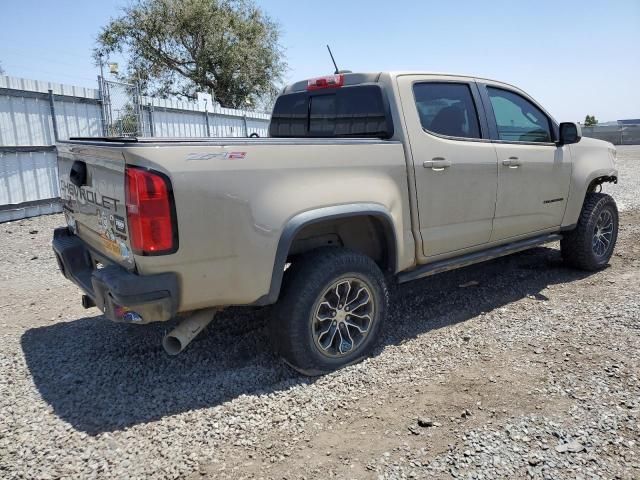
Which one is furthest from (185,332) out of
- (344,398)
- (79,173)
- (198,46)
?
(198,46)

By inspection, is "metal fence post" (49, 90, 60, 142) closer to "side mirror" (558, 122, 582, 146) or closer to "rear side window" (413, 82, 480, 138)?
"rear side window" (413, 82, 480, 138)

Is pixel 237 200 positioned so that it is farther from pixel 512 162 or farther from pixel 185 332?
pixel 512 162

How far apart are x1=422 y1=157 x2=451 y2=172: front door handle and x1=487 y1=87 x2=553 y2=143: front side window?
0.90 m

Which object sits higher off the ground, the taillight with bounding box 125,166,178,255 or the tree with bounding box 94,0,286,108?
the tree with bounding box 94,0,286,108

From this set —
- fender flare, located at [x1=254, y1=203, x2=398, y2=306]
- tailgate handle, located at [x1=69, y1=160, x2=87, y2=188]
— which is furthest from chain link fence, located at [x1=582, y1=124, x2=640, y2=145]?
tailgate handle, located at [x1=69, y1=160, x2=87, y2=188]

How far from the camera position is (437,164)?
374 cm

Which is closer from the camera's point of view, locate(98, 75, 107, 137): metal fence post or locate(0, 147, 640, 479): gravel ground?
locate(0, 147, 640, 479): gravel ground

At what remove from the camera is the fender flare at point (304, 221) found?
9.64 feet

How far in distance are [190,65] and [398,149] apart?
2455cm

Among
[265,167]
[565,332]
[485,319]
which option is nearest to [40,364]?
[265,167]

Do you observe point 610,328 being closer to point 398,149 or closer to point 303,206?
point 398,149

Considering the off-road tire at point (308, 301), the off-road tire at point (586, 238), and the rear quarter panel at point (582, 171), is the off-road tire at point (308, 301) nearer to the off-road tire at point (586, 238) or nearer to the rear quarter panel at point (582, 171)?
the rear quarter panel at point (582, 171)

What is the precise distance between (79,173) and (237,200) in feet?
3.78

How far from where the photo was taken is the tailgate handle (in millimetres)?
3166
